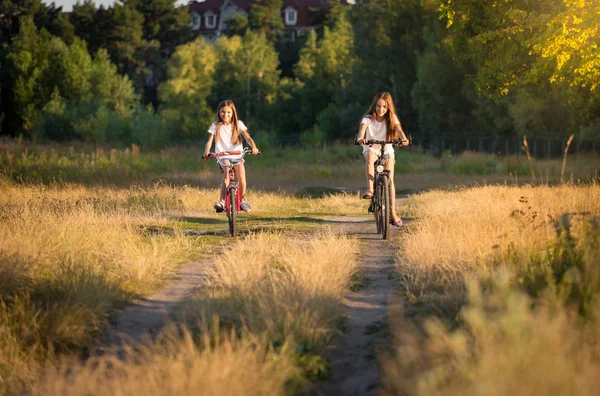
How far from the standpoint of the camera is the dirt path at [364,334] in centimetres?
546

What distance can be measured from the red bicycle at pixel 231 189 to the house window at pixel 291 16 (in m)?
100

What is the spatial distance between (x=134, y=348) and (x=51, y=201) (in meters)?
10.6

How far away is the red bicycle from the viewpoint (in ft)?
41.4

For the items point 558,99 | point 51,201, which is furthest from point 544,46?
point 558,99

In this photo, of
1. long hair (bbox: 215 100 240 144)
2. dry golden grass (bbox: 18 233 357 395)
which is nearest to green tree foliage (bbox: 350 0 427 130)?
long hair (bbox: 215 100 240 144)

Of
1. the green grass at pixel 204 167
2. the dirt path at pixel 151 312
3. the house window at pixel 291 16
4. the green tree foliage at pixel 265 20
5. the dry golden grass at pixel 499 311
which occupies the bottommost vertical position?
the green grass at pixel 204 167

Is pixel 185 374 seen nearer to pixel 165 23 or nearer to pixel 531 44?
pixel 531 44

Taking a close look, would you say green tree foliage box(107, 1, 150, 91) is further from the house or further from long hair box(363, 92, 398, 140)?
long hair box(363, 92, 398, 140)

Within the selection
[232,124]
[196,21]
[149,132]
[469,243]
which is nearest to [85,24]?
[196,21]

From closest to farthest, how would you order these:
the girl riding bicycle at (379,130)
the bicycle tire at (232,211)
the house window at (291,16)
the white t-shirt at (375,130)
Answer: the bicycle tire at (232,211) → the girl riding bicycle at (379,130) → the white t-shirt at (375,130) → the house window at (291,16)

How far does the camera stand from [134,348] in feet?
20.4

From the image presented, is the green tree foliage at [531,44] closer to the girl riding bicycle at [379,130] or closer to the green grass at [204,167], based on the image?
the green grass at [204,167]

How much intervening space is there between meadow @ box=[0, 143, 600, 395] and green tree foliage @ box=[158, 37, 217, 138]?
65.0 meters

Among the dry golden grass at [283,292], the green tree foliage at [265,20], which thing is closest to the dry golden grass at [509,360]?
the dry golden grass at [283,292]
